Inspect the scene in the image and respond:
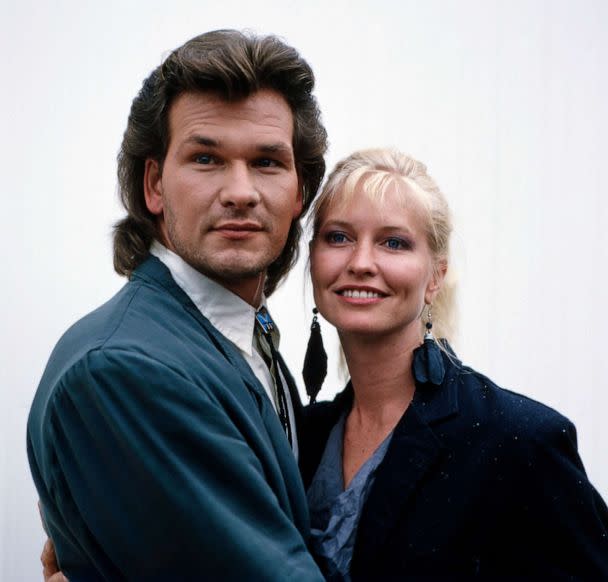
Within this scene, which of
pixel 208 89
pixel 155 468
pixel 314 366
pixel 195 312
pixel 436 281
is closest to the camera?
pixel 155 468

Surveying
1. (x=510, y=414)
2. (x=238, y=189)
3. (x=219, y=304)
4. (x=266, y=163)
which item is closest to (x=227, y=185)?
(x=238, y=189)

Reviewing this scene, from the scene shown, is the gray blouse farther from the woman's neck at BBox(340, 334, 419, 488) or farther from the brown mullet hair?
the brown mullet hair

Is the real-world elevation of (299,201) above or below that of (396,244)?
above

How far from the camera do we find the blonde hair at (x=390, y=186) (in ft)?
7.18

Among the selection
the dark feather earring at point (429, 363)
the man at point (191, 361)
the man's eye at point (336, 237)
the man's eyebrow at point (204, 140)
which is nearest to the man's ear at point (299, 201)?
the man at point (191, 361)

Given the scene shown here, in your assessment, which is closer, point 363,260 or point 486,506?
point 486,506

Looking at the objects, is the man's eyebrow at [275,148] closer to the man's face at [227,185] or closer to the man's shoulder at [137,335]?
the man's face at [227,185]

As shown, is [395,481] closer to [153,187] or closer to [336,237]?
[336,237]

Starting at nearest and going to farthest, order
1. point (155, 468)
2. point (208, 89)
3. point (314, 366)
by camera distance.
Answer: point (155, 468) < point (208, 89) < point (314, 366)

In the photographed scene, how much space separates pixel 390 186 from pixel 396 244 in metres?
0.14

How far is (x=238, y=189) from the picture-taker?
79.5 inches

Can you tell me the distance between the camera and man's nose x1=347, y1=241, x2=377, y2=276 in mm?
2119

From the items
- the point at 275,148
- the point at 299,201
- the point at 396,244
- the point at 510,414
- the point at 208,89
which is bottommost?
the point at 510,414

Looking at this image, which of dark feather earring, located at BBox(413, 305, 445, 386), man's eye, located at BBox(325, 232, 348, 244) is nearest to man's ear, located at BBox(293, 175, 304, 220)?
man's eye, located at BBox(325, 232, 348, 244)
